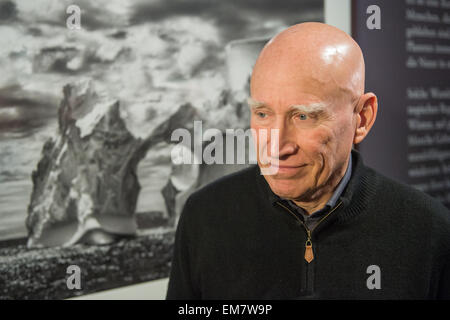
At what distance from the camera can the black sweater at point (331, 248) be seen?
2.82 feet

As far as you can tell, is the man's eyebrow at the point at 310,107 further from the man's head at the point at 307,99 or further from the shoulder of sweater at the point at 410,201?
the shoulder of sweater at the point at 410,201

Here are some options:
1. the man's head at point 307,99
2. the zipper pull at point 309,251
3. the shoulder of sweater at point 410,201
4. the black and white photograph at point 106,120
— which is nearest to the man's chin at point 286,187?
the man's head at point 307,99

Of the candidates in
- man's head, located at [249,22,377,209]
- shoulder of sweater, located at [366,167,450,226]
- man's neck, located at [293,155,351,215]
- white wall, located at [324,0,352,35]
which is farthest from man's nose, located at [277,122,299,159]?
white wall, located at [324,0,352,35]

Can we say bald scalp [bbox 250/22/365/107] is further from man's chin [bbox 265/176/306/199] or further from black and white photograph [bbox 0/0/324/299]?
black and white photograph [bbox 0/0/324/299]

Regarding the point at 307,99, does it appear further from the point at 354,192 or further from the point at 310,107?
the point at 354,192

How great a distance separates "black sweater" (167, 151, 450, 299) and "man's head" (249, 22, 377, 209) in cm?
11

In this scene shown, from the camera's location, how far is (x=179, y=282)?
38.9 inches

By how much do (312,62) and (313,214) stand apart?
0.30 metres

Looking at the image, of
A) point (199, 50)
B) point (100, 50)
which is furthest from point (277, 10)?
point (100, 50)

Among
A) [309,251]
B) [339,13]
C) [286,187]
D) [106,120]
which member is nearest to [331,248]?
[309,251]

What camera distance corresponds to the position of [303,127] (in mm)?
783
